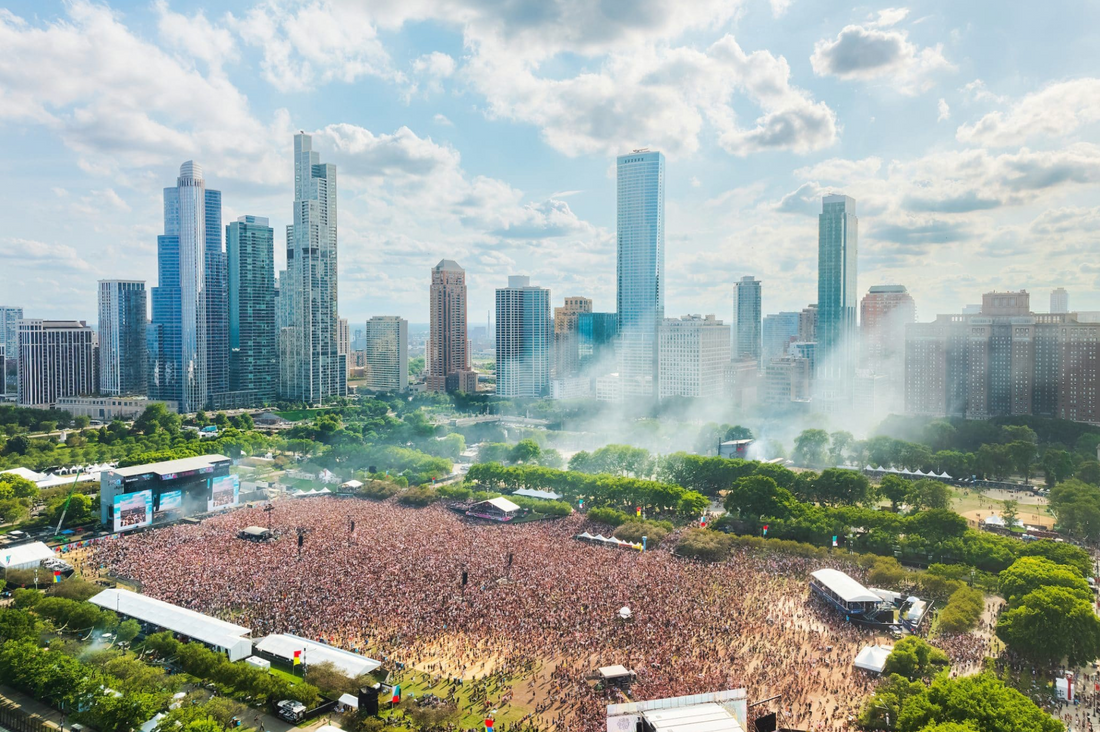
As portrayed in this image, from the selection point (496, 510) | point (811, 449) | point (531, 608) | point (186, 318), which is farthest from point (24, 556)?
point (186, 318)

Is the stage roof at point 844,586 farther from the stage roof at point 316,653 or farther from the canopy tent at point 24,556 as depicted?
the canopy tent at point 24,556

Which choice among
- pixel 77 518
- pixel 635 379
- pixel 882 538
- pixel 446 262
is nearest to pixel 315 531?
pixel 77 518

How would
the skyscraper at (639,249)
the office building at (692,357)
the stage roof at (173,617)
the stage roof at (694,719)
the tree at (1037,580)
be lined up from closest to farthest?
the stage roof at (694,719)
the stage roof at (173,617)
the tree at (1037,580)
the office building at (692,357)
the skyscraper at (639,249)

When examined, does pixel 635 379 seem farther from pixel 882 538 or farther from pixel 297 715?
pixel 297 715

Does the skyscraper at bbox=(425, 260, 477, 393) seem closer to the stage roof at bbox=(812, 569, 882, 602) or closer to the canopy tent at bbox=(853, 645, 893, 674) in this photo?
the stage roof at bbox=(812, 569, 882, 602)

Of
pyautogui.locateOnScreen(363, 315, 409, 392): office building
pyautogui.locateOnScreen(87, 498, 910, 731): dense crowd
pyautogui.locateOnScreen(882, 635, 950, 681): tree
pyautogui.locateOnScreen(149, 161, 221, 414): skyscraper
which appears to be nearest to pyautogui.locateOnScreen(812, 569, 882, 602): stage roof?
pyautogui.locateOnScreen(87, 498, 910, 731): dense crowd

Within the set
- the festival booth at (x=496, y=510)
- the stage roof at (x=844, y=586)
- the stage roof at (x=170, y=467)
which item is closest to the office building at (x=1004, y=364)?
the stage roof at (x=844, y=586)
